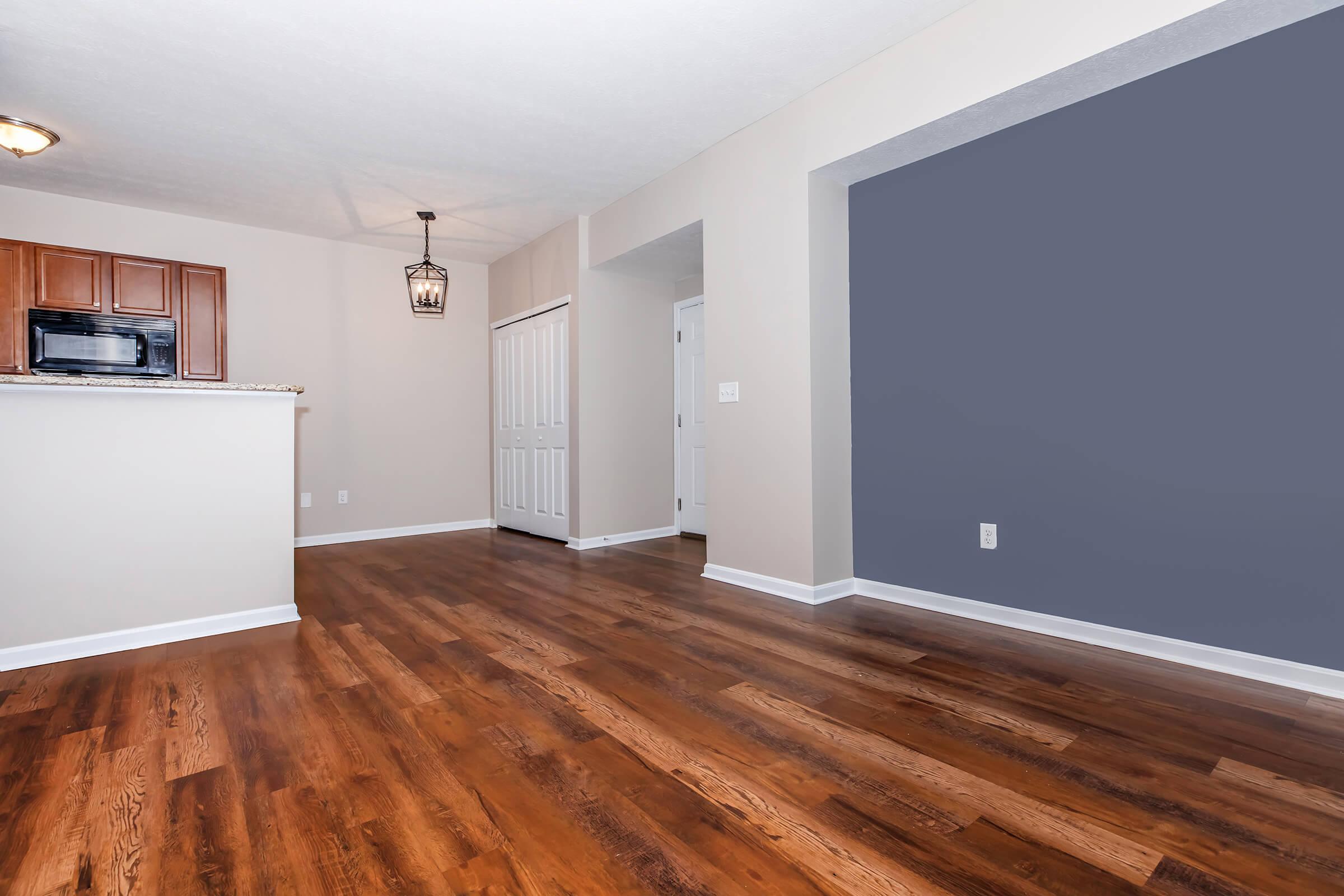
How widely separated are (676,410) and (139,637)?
394 cm

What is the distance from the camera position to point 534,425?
229 inches

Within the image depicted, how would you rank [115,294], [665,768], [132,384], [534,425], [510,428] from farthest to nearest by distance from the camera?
[510,428]
[534,425]
[115,294]
[132,384]
[665,768]

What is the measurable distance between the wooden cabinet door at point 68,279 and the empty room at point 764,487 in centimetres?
2

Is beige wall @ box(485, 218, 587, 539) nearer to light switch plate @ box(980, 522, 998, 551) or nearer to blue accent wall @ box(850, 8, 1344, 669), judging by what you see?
blue accent wall @ box(850, 8, 1344, 669)

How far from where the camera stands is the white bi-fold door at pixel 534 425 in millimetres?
5395

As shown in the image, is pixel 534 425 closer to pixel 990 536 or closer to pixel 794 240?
pixel 794 240

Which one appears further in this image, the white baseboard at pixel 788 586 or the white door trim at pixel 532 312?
the white door trim at pixel 532 312

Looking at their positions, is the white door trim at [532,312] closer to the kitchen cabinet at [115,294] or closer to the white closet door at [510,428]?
the white closet door at [510,428]

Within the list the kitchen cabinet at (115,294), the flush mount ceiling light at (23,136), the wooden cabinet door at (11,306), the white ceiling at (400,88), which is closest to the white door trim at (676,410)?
the white ceiling at (400,88)

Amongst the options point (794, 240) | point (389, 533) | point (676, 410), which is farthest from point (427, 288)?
point (794, 240)

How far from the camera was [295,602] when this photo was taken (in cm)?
352

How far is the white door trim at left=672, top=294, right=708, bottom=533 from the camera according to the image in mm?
5746

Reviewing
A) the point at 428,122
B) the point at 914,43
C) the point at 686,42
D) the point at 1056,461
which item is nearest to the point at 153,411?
the point at 428,122

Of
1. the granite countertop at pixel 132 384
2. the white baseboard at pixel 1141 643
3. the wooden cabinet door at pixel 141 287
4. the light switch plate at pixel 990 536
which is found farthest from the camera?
the wooden cabinet door at pixel 141 287
